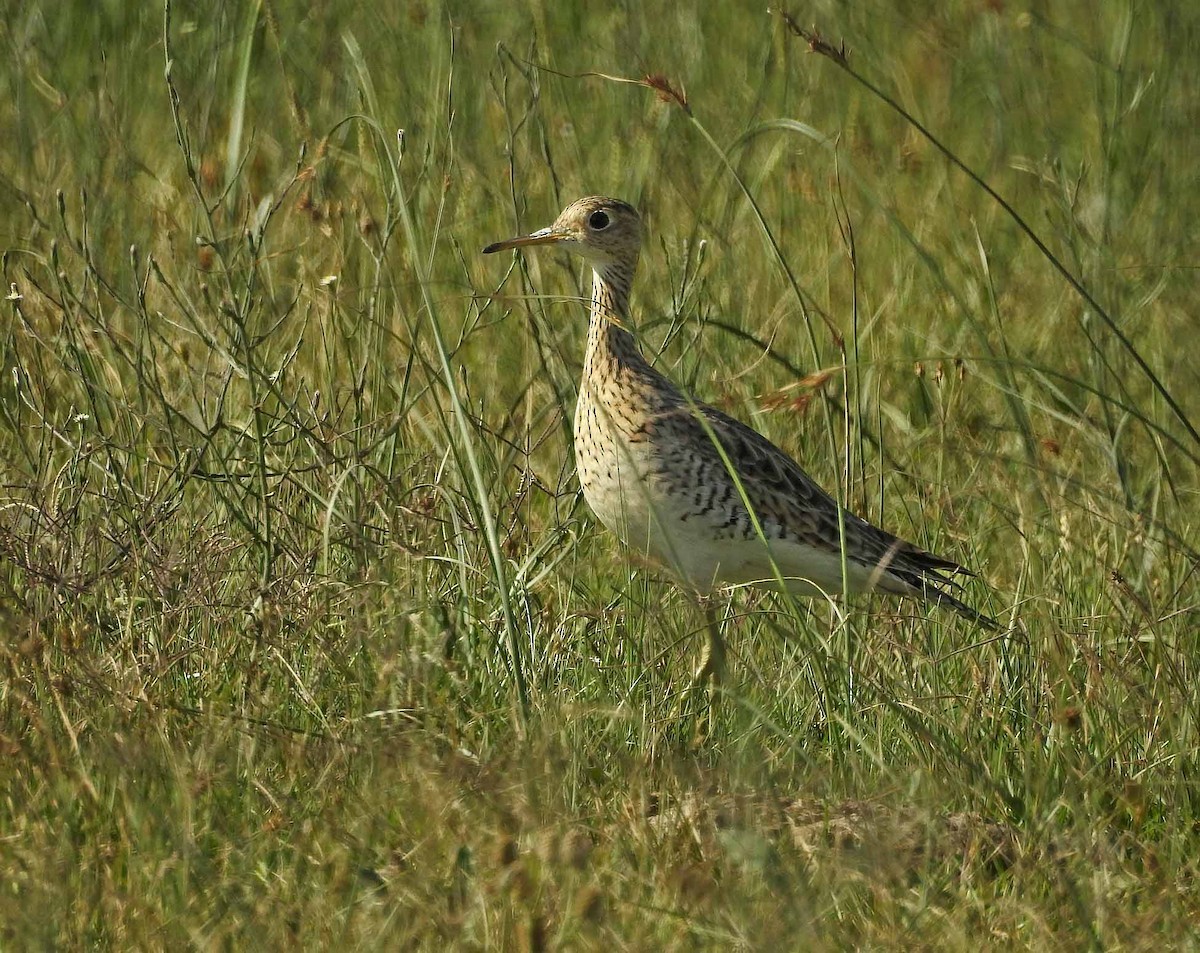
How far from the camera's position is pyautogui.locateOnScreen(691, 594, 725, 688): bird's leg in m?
4.05

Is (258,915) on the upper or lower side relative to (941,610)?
upper

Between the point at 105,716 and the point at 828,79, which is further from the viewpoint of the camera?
the point at 828,79

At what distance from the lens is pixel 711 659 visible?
4.50 m

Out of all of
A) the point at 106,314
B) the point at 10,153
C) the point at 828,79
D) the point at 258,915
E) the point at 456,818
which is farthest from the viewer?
the point at 828,79

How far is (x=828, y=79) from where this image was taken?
8.66 m

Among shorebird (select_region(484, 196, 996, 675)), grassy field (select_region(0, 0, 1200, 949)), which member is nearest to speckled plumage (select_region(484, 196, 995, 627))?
shorebird (select_region(484, 196, 996, 675))

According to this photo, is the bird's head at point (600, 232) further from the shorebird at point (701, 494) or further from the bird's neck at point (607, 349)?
the bird's neck at point (607, 349)

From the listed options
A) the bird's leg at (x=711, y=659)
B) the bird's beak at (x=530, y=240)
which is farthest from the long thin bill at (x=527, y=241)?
the bird's leg at (x=711, y=659)

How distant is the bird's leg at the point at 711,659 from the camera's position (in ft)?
13.3

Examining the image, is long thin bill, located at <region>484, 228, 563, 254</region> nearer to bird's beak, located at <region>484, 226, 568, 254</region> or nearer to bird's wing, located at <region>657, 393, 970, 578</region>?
bird's beak, located at <region>484, 226, 568, 254</region>

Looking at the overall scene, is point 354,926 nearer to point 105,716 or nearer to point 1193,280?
point 105,716

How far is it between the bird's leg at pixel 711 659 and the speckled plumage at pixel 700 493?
35cm

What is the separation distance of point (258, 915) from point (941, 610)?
2.45 metres

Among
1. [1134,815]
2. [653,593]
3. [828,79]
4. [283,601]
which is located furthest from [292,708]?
[828,79]
